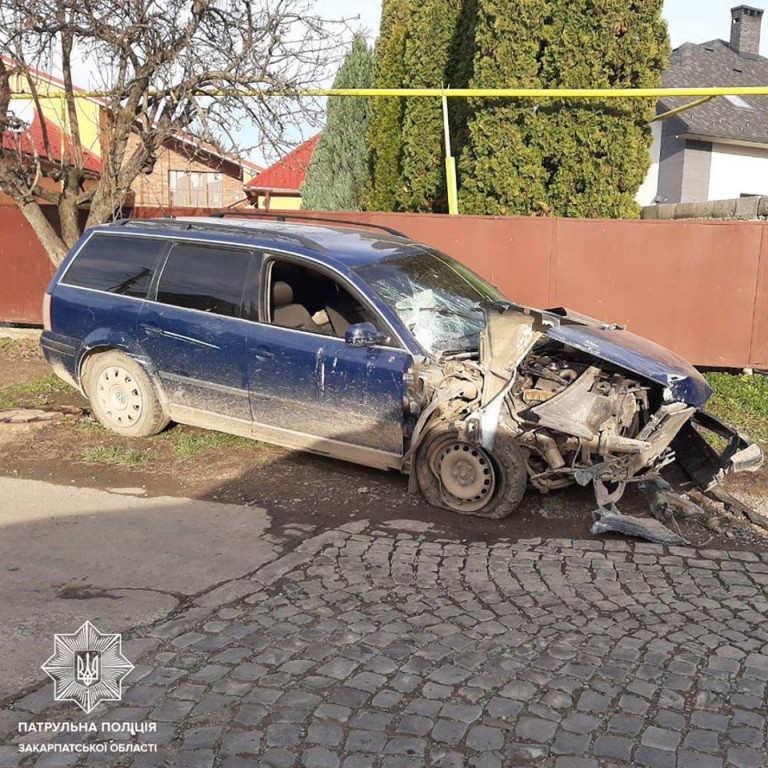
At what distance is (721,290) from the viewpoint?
364 inches

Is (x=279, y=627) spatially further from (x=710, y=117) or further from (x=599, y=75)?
(x=710, y=117)

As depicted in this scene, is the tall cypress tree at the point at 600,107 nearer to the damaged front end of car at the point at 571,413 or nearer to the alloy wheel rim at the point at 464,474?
the damaged front end of car at the point at 571,413

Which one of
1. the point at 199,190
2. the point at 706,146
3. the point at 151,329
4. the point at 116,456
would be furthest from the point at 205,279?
the point at 199,190

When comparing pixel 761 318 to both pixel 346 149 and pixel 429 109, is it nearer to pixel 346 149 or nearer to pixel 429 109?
pixel 429 109

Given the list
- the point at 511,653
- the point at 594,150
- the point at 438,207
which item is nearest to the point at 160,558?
the point at 511,653

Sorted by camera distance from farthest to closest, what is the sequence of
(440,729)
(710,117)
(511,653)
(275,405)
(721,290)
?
(710,117)
(721,290)
(275,405)
(511,653)
(440,729)

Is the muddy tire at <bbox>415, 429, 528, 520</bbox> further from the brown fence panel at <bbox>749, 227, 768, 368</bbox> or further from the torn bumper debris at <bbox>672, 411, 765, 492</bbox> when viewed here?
the brown fence panel at <bbox>749, 227, 768, 368</bbox>

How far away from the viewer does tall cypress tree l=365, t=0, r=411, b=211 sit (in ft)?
57.3

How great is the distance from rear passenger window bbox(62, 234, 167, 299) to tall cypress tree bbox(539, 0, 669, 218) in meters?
7.02

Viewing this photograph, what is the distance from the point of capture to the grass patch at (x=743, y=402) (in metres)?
7.27

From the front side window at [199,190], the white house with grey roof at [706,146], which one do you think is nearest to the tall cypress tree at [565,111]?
the white house with grey roof at [706,146]

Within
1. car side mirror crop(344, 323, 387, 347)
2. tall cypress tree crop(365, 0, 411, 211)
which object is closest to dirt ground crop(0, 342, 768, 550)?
car side mirror crop(344, 323, 387, 347)

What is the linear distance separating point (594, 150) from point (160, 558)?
929 centimetres

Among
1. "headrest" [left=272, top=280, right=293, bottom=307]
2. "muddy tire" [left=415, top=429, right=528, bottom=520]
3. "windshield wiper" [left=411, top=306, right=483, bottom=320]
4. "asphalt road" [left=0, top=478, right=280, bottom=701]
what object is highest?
"headrest" [left=272, top=280, right=293, bottom=307]
